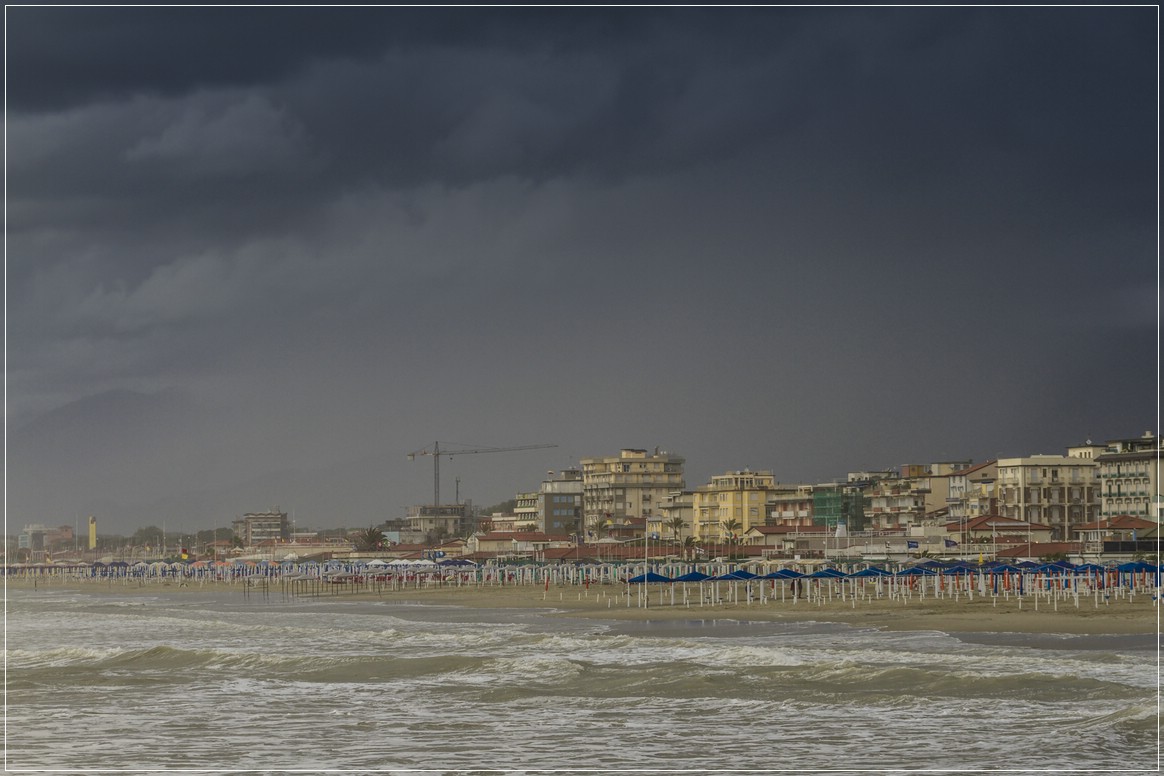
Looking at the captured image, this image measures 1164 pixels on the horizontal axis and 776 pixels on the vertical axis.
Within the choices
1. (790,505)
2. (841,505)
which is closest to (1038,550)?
(841,505)

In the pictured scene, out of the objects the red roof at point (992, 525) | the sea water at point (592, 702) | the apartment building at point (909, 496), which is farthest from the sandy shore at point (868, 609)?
the apartment building at point (909, 496)

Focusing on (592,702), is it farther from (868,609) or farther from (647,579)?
(647,579)

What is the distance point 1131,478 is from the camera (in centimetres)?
13675

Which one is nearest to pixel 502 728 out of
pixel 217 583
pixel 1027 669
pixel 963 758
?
pixel 963 758

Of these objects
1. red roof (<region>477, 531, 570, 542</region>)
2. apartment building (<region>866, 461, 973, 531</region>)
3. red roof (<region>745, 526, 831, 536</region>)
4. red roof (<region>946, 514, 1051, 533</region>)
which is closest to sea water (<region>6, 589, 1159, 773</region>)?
red roof (<region>946, 514, 1051, 533</region>)

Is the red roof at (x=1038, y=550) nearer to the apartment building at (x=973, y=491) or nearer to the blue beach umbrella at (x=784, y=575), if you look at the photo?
the apartment building at (x=973, y=491)

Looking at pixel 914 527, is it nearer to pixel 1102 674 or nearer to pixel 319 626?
pixel 319 626

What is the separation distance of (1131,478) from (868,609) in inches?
3106

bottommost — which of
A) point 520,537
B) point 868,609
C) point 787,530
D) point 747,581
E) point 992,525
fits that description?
point 520,537

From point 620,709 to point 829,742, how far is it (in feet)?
20.9

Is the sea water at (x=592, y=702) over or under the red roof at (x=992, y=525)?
over

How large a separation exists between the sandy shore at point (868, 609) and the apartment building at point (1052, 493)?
58.2 metres

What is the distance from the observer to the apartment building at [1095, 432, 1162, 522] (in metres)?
134

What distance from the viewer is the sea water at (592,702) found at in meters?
23.6
